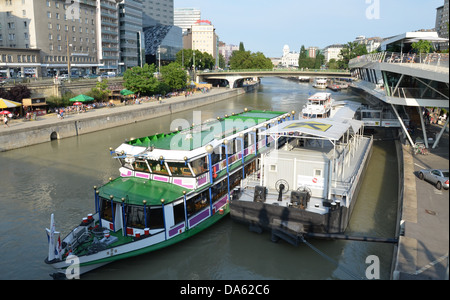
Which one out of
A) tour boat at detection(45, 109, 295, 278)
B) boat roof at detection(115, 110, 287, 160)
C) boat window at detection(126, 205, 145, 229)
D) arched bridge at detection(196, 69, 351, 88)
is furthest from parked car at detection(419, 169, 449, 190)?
arched bridge at detection(196, 69, 351, 88)

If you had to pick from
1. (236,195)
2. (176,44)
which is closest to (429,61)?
(236,195)

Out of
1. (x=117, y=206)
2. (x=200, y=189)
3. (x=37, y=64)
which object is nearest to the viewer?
(x=117, y=206)

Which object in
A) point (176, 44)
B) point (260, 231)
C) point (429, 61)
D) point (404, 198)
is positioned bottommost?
point (260, 231)

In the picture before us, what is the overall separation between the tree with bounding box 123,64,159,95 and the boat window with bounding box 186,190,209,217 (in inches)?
1769

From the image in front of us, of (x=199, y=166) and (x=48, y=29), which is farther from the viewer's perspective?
(x=48, y=29)

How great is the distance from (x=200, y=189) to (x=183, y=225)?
5.19ft

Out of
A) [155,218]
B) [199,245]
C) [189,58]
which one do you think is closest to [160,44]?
[189,58]

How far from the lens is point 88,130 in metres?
39.6

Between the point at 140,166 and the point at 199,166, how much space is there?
2499mm

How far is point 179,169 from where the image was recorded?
15.2m

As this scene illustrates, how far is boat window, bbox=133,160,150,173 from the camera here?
51.6ft

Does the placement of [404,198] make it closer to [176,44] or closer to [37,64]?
[37,64]

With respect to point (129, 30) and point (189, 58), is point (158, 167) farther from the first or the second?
point (189, 58)

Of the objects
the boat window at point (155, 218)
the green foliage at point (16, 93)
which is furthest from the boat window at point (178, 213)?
the green foliage at point (16, 93)
